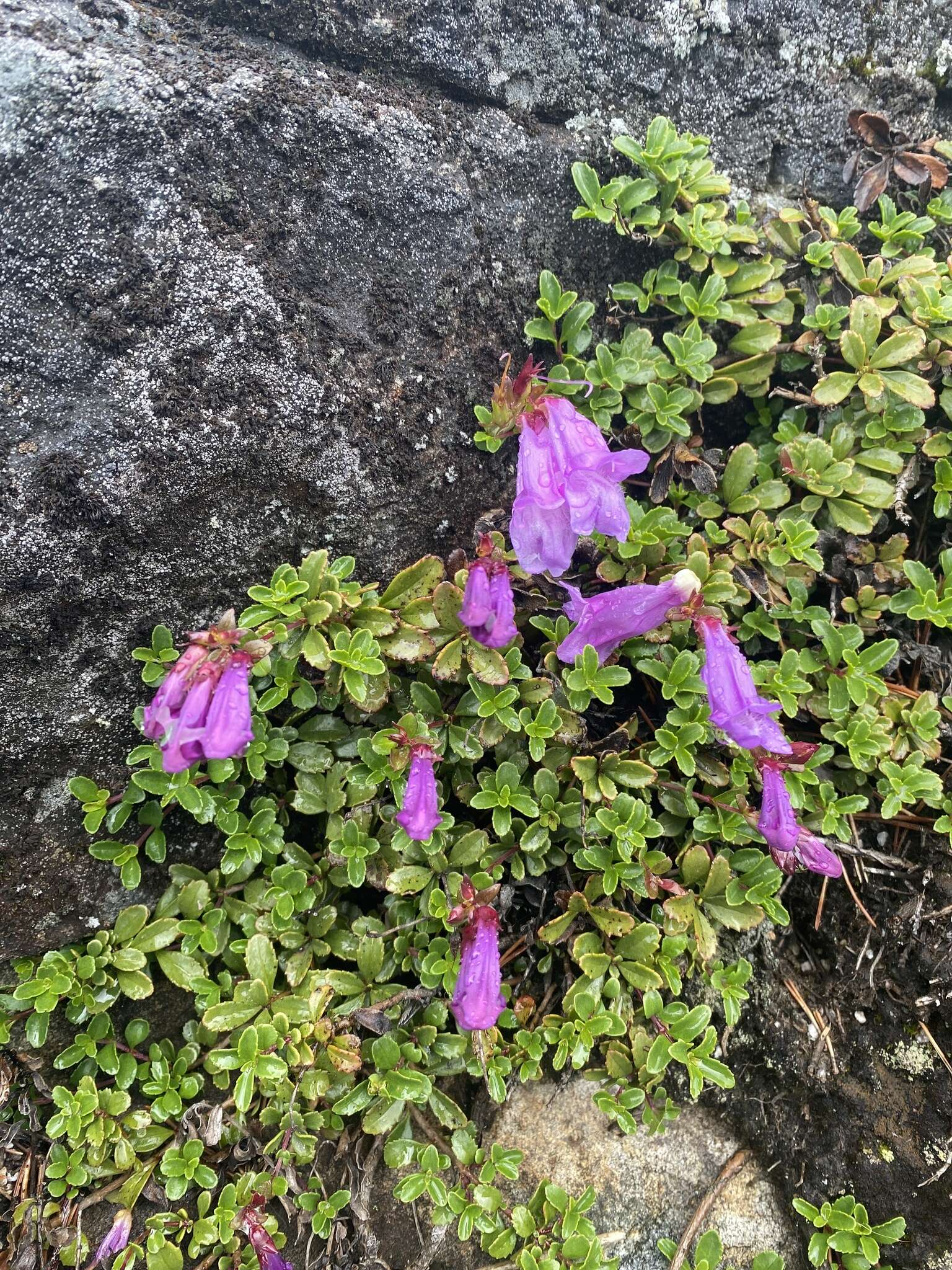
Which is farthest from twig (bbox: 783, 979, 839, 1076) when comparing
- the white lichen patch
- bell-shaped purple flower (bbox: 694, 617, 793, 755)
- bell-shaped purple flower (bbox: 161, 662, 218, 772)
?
bell-shaped purple flower (bbox: 161, 662, 218, 772)

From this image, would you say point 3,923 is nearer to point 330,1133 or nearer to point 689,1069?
A: point 330,1133

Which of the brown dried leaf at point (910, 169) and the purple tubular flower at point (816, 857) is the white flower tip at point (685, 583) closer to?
the purple tubular flower at point (816, 857)

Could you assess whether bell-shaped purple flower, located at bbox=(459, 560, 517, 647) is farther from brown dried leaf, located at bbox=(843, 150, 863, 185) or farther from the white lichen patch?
brown dried leaf, located at bbox=(843, 150, 863, 185)

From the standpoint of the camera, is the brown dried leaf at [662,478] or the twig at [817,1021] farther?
the brown dried leaf at [662,478]

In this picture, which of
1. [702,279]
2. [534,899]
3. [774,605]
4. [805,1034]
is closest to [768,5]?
[702,279]

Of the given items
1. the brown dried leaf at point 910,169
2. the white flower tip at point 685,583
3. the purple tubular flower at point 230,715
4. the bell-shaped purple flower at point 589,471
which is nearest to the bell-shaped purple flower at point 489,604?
the bell-shaped purple flower at point 589,471

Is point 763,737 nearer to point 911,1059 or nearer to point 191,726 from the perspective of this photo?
point 911,1059
